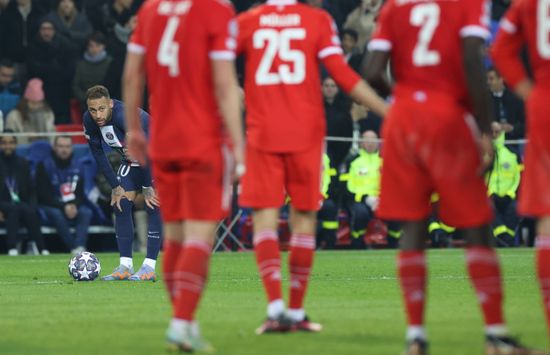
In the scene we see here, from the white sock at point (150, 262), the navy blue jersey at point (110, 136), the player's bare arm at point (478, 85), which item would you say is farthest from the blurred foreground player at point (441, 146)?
the white sock at point (150, 262)

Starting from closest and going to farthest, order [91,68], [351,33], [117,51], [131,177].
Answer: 1. [131,177]
2. [91,68]
3. [117,51]
4. [351,33]

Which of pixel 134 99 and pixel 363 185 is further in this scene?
pixel 363 185

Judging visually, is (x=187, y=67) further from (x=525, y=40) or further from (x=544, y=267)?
(x=544, y=267)

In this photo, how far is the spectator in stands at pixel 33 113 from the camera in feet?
83.7

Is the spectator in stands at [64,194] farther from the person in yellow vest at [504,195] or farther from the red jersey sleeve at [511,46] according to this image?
the red jersey sleeve at [511,46]

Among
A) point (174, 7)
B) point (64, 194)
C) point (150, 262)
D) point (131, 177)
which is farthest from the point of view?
point (64, 194)

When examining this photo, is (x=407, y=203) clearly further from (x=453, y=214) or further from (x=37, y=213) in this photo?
(x=37, y=213)

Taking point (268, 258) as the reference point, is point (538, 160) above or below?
above

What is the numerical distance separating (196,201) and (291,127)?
1729 mm

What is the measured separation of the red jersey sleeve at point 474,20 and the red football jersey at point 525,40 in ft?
1.33

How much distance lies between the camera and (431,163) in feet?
29.7

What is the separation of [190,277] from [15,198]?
1562cm

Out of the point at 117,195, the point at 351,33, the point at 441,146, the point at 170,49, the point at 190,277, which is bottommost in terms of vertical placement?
the point at 117,195

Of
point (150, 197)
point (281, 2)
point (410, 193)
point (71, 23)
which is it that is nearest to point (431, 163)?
point (410, 193)
